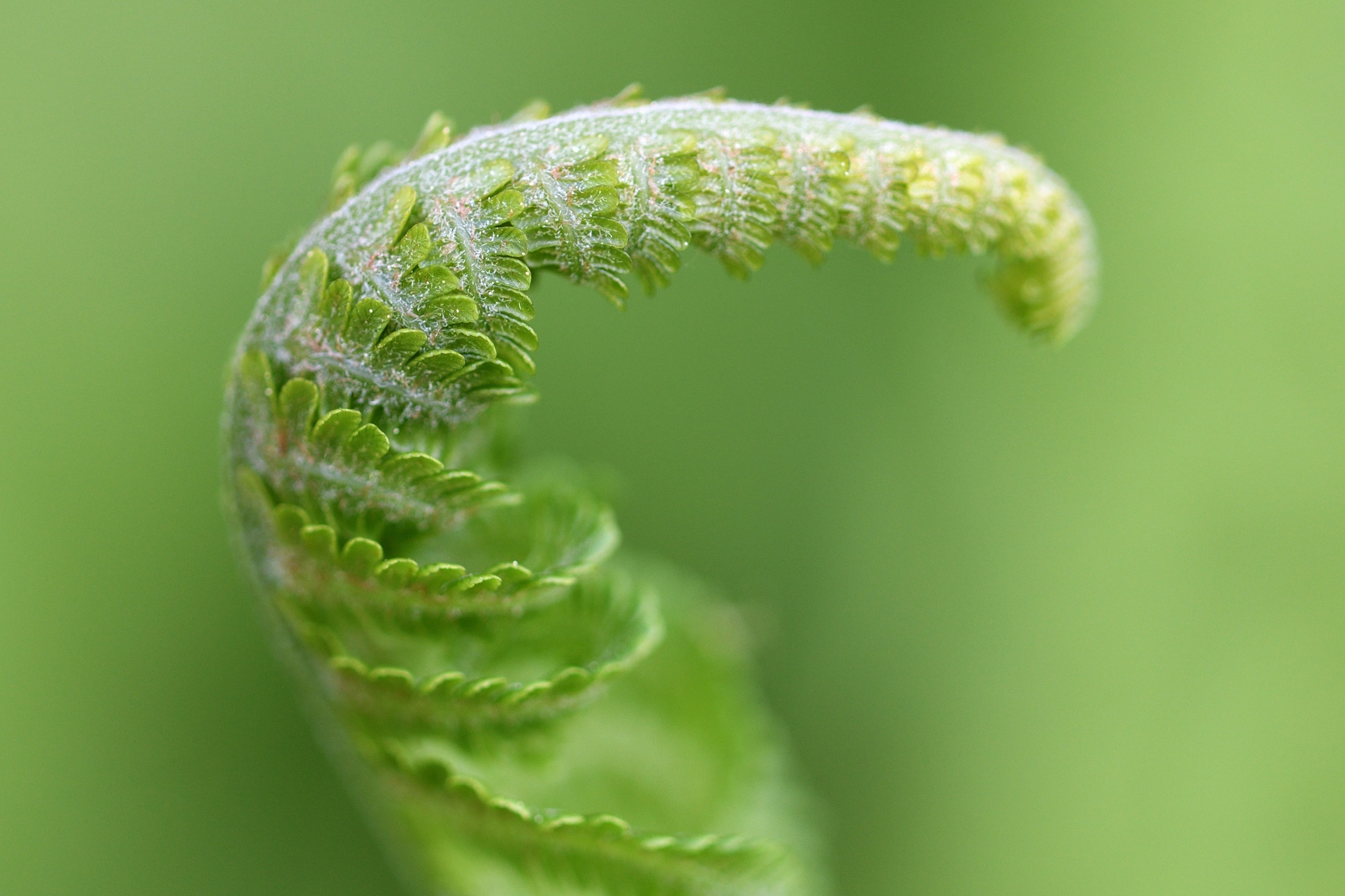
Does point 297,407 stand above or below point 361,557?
above

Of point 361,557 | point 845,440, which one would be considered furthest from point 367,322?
point 845,440

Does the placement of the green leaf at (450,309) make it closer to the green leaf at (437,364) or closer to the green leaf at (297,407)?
the green leaf at (437,364)

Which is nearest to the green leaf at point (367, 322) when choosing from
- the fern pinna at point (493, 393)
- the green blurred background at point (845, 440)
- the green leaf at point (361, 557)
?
the fern pinna at point (493, 393)

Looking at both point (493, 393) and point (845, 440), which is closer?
point (493, 393)

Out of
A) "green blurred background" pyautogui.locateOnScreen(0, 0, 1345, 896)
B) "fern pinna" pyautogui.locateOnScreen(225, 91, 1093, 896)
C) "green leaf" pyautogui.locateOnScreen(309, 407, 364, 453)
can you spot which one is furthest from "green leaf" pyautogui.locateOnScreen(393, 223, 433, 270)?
"green blurred background" pyautogui.locateOnScreen(0, 0, 1345, 896)

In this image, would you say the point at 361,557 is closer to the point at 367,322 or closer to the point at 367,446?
the point at 367,446

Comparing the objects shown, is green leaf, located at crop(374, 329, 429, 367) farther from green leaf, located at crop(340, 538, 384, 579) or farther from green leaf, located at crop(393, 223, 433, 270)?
green leaf, located at crop(340, 538, 384, 579)
